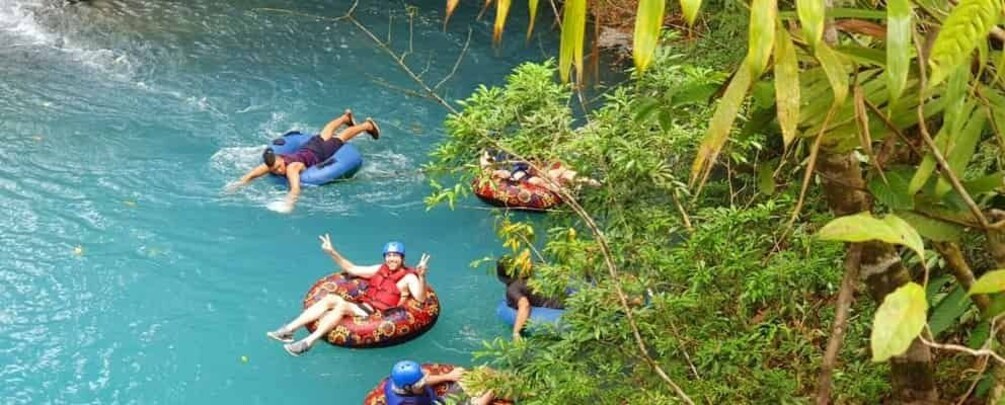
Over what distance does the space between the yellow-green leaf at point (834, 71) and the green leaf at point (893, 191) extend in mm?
399

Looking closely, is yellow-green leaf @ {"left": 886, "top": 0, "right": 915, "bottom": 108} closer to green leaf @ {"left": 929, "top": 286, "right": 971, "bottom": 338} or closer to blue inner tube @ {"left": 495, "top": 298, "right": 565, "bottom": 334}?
green leaf @ {"left": 929, "top": 286, "right": 971, "bottom": 338}

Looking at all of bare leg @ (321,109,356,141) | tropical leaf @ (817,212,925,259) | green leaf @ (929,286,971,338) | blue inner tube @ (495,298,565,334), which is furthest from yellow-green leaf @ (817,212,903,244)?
bare leg @ (321,109,356,141)

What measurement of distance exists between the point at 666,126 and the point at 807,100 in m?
0.53

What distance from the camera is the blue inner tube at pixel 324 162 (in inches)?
287

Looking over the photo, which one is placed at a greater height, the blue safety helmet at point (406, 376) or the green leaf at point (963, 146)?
the green leaf at point (963, 146)

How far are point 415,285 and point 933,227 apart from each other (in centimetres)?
427

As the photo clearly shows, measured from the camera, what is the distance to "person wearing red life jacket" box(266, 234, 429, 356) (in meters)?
5.63

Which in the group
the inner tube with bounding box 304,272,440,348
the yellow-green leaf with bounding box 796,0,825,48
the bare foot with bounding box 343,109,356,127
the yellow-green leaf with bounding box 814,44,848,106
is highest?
the yellow-green leaf with bounding box 796,0,825,48

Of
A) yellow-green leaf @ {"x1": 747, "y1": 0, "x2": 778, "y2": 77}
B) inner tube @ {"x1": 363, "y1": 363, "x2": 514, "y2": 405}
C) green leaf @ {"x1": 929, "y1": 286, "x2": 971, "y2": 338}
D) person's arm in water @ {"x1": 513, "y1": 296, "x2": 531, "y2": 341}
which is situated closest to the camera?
yellow-green leaf @ {"x1": 747, "y1": 0, "x2": 778, "y2": 77}

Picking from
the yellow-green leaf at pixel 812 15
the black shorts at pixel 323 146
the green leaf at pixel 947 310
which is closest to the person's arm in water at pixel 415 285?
the black shorts at pixel 323 146

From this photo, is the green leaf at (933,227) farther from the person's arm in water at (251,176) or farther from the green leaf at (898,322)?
the person's arm in water at (251,176)

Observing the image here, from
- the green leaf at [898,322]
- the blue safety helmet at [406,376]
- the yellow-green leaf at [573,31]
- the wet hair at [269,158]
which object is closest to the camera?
the green leaf at [898,322]

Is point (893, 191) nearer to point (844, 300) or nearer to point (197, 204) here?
point (844, 300)

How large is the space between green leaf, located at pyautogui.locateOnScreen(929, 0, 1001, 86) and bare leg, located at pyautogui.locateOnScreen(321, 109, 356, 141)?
22.1 ft
